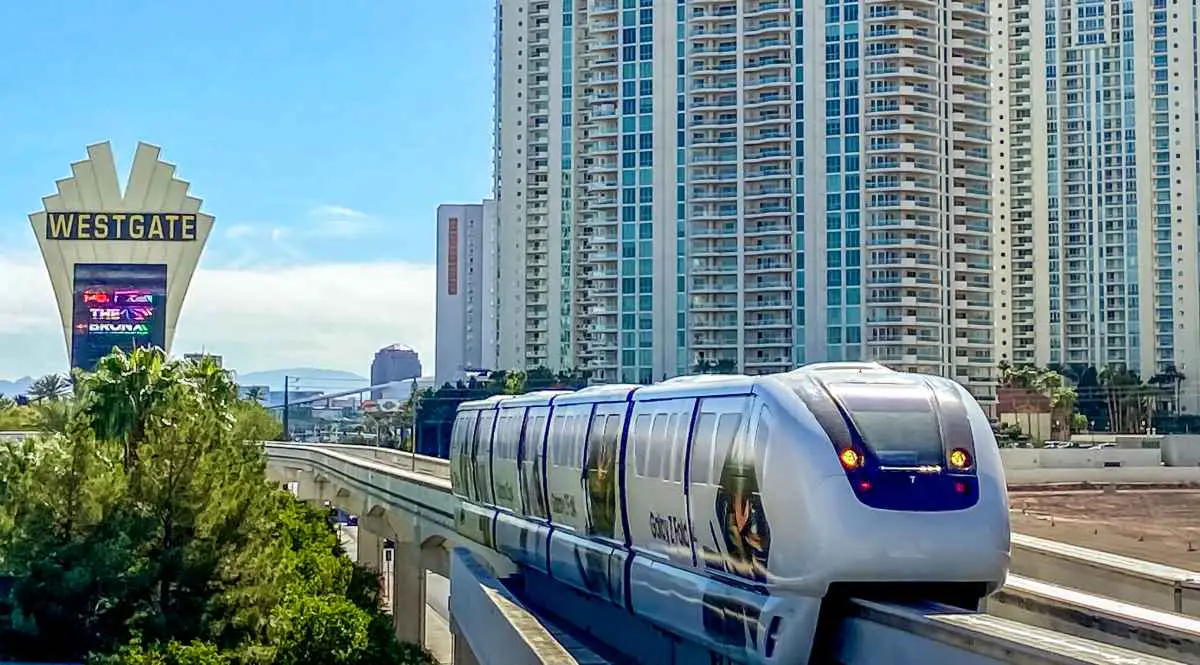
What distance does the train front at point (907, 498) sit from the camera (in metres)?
12.3

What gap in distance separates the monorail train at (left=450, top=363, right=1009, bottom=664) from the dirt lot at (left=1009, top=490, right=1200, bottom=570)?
17.1 metres

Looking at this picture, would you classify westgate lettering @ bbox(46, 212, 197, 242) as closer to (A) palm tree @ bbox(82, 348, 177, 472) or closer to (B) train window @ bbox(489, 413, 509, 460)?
(A) palm tree @ bbox(82, 348, 177, 472)

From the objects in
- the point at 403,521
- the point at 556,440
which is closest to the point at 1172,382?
the point at 403,521

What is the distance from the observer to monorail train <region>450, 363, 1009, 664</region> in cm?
1238

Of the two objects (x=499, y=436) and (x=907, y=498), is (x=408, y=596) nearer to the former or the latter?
(x=499, y=436)

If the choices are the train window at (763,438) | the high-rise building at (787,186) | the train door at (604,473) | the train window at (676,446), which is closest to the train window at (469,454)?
the train door at (604,473)

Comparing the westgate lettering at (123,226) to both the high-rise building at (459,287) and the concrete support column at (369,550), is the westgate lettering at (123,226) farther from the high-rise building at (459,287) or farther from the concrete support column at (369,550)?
the high-rise building at (459,287)

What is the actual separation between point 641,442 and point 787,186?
81929 millimetres

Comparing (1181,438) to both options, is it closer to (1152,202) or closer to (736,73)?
(736,73)

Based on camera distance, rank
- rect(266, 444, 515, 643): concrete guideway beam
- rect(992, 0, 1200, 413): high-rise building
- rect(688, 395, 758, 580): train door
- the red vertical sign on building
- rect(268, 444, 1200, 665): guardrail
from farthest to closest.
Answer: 1. the red vertical sign on building
2. rect(992, 0, 1200, 413): high-rise building
3. rect(266, 444, 515, 643): concrete guideway beam
4. rect(688, 395, 758, 580): train door
5. rect(268, 444, 1200, 665): guardrail

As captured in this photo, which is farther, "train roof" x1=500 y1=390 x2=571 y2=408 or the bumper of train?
"train roof" x1=500 y1=390 x2=571 y2=408

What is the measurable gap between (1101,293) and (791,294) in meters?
38.4

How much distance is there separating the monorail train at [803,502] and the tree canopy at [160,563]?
1411 cm

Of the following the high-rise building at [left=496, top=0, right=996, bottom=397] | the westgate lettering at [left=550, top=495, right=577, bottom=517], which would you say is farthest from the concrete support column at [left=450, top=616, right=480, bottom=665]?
the high-rise building at [left=496, top=0, right=996, bottom=397]
